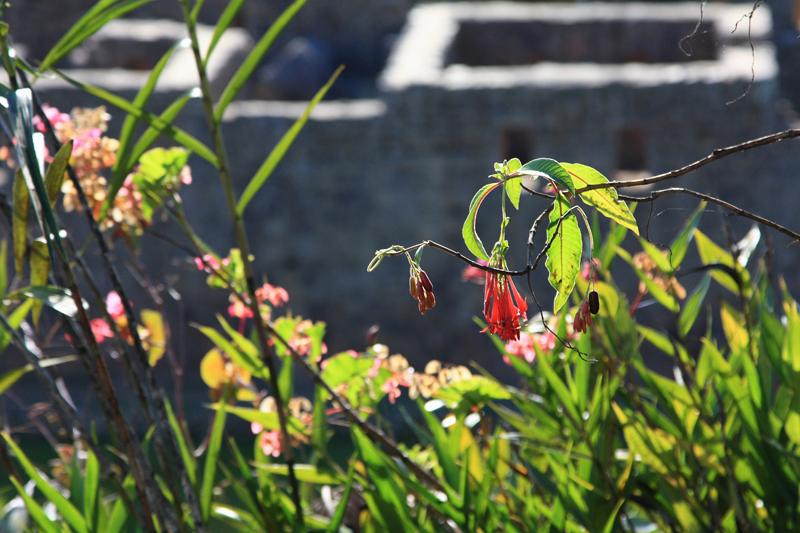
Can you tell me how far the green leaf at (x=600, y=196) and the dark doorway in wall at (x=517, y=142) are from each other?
366 cm

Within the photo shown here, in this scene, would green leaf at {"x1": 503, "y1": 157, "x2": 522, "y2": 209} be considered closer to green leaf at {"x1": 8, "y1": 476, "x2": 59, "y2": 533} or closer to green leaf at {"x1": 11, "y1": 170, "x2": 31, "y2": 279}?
green leaf at {"x1": 11, "y1": 170, "x2": 31, "y2": 279}

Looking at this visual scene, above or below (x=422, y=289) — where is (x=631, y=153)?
above

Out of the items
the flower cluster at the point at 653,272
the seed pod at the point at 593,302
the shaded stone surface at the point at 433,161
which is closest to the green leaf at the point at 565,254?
the seed pod at the point at 593,302

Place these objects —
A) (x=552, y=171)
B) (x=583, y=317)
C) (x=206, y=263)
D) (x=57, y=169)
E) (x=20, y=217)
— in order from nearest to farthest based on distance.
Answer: (x=552, y=171), (x=583, y=317), (x=57, y=169), (x=20, y=217), (x=206, y=263)

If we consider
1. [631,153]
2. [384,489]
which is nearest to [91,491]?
[384,489]

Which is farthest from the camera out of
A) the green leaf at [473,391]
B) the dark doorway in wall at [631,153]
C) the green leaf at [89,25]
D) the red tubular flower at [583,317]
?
the dark doorway in wall at [631,153]

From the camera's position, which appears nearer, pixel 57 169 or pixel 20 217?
pixel 57 169

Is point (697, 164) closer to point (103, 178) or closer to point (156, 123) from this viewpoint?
point (156, 123)

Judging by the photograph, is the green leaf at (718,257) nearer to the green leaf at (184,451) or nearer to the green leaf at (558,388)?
the green leaf at (558,388)

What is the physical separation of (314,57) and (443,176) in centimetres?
273

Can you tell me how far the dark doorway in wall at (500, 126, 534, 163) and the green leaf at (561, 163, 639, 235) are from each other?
12.0 feet

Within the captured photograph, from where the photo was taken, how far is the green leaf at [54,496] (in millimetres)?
1353

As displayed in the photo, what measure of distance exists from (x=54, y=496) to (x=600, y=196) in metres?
0.85

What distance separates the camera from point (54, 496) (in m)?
1.36
